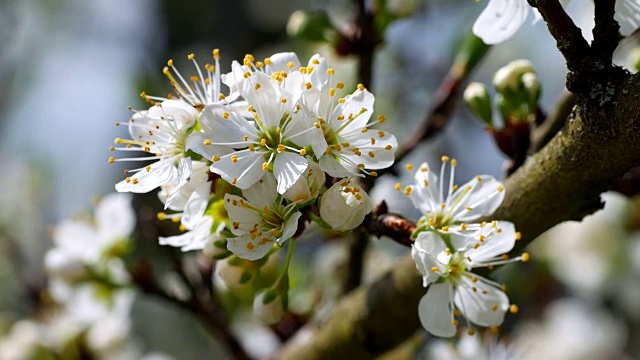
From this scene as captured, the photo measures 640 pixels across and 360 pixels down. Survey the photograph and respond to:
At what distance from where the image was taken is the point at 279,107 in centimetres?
77

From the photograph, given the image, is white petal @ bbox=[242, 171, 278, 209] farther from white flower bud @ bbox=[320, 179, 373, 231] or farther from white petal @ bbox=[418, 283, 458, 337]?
white petal @ bbox=[418, 283, 458, 337]

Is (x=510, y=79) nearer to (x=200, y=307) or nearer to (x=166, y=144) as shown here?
(x=166, y=144)

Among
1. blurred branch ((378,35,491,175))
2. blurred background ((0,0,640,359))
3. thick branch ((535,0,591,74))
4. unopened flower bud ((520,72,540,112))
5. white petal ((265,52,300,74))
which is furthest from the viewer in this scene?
blurred background ((0,0,640,359))

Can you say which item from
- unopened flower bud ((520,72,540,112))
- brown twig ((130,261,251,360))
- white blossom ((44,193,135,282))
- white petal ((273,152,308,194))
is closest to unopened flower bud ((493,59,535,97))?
unopened flower bud ((520,72,540,112))

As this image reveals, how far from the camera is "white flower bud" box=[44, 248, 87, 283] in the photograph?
4.02 ft

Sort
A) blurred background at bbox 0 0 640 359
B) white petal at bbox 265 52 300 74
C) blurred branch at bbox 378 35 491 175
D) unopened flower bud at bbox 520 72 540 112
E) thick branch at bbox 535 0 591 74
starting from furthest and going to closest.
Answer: blurred background at bbox 0 0 640 359 < blurred branch at bbox 378 35 491 175 < unopened flower bud at bbox 520 72 540 112 < white petal at bbox 265 52 300 74 < thick branch at bbox 535 0 591 74

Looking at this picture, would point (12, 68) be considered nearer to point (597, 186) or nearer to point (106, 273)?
point (106, 273)

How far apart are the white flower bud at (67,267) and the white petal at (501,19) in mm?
714

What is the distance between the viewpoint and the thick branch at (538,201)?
2.39 feet

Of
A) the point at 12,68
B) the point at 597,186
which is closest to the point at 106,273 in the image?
the point at 597,186

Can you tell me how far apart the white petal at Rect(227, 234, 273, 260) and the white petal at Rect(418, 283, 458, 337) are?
170 mm

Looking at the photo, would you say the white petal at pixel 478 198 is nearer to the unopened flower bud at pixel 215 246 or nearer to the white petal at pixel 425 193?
the white petal at pixel 425 193

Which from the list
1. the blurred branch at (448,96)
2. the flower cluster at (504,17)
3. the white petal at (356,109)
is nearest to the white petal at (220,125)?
the white petal at (356,109)

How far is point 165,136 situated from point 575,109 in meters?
0.40
